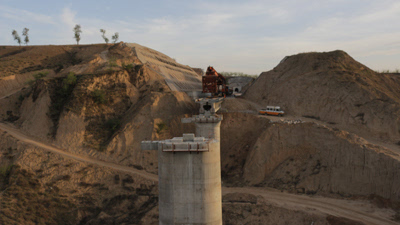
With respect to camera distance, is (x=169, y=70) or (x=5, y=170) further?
(x=169, y=70)

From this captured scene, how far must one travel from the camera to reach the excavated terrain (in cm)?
4238

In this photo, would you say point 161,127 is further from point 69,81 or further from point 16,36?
point 16,36

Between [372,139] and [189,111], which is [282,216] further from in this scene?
[189,111]

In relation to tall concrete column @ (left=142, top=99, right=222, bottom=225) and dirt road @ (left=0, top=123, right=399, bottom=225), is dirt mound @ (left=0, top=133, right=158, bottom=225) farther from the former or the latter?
tall concrete column @ (left=142, top=99, right=222, bottom=225)

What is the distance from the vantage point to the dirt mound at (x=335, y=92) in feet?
181

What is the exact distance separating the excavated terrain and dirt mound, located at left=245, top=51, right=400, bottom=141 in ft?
0.73

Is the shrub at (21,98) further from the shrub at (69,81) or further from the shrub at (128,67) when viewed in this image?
the shrub at (128,67)

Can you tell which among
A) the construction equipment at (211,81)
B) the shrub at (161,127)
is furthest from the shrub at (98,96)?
the construction equipment at (211,81)

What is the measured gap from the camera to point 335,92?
61281 millimetres

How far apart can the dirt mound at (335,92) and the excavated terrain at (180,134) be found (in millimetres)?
222

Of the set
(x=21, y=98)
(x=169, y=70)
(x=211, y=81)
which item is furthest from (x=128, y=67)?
(x=21, y=98)

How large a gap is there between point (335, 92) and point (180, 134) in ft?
98.9

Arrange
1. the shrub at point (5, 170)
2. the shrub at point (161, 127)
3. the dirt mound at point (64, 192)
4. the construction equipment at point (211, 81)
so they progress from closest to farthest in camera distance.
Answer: the dirt mound at point (64, 192), the shrub at point (5, 170), the shrub at point (161, 127), the construction equipment at point (211, 81)

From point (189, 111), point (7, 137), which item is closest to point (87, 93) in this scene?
point (7, 137)
